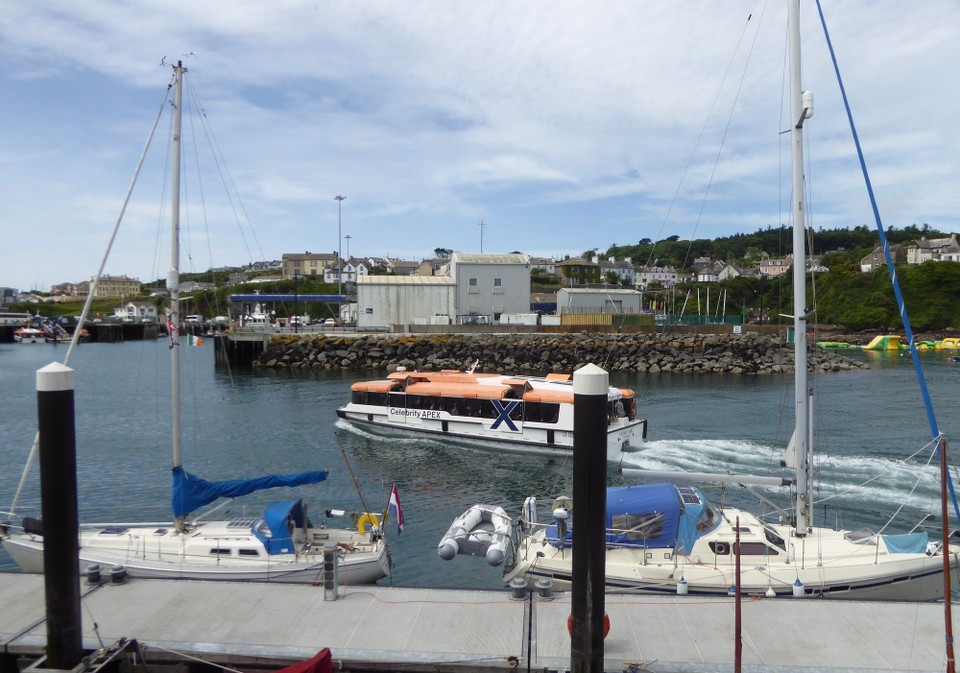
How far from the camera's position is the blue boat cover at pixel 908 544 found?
44.4 ft

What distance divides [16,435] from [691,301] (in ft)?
361

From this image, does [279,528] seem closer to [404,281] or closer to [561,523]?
[561,523]

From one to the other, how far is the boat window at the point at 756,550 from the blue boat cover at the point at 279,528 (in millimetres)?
9357

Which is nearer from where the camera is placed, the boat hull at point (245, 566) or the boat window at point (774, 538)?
the boat hull at point (245, 566)

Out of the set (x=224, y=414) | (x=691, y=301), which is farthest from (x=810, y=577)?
(x=691, y=301)

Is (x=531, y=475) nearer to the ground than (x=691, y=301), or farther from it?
nearer to the ground

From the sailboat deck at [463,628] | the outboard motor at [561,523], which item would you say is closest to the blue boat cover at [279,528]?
the sailboat deck at [463,628]

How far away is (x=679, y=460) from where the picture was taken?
2759cm

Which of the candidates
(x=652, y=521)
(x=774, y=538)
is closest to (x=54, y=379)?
(x=652, y=521)

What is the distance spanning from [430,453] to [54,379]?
73.7ft

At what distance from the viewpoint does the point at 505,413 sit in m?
30.0

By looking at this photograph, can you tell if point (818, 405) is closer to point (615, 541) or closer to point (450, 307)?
point (615, 541)

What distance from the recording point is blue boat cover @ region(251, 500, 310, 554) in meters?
14.2

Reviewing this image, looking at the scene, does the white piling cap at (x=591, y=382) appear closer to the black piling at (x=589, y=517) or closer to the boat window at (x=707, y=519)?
the black piling at (x=589, y=517)
